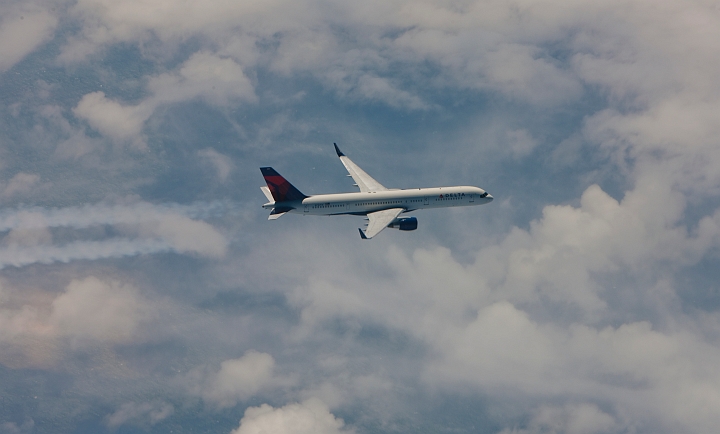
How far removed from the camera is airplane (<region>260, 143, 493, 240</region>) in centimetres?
13275

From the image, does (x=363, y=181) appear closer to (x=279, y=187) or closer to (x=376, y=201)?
(x=376, y=201)

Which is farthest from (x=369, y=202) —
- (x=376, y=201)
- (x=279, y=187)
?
(x=279, y=187)

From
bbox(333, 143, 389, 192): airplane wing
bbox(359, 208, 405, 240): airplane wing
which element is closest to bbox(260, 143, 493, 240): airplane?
bbox(359, 208, 405, 240): airplane wing

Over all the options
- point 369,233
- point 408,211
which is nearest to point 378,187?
point 408,211

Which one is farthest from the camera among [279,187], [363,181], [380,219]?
[363,181]

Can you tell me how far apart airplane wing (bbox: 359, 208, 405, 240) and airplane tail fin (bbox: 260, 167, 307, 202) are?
1704 cm

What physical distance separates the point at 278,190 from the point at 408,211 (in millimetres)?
31877

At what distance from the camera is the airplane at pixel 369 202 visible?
13275 cm

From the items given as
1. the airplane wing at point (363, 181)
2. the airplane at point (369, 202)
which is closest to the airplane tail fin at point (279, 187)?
the airplane at point (369, 202)

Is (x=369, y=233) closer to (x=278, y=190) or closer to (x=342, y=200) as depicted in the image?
(x=342, y=200)

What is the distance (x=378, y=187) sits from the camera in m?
148

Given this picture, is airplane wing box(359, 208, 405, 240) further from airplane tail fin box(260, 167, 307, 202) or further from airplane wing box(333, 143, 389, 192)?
airplane tail fin box(260, 167, 307, 202)

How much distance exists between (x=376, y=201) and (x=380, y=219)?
4478mm

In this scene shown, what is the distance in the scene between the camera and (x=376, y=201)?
138 m
